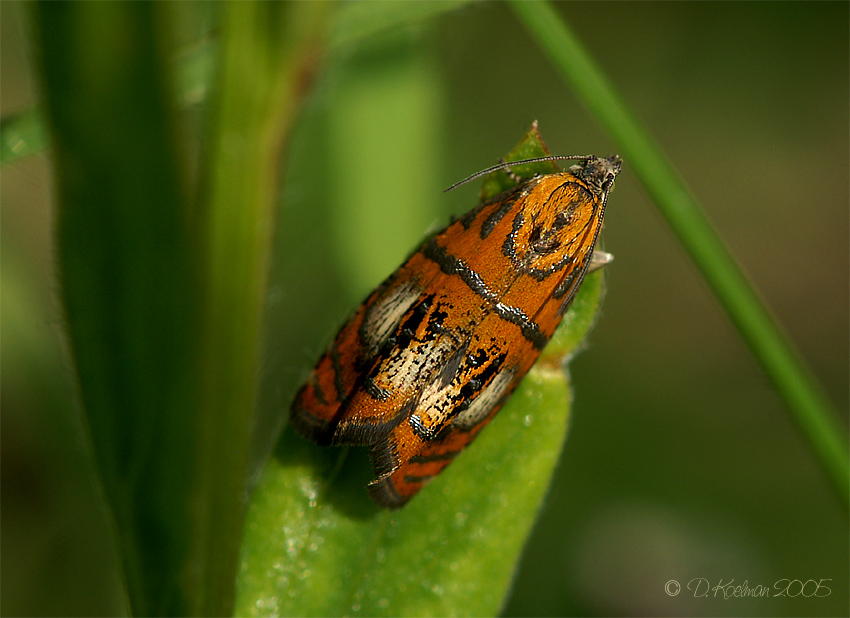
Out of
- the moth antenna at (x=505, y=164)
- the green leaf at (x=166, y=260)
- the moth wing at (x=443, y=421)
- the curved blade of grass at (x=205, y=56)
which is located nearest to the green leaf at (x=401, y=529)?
the moth wing at (x=443, y=421)

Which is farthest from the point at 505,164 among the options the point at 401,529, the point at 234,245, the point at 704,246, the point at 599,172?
the point at 401,529

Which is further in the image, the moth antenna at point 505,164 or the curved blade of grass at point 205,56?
the curved blade of grass at point 205,56

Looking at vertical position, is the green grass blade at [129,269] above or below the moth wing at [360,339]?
above

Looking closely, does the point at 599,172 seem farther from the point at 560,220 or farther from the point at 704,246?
the point at 704,246

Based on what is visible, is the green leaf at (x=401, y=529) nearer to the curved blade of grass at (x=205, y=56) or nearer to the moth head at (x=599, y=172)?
the moth head at (x=599, y=172)

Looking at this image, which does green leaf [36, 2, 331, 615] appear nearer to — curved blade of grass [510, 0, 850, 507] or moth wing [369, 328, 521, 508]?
moth wing [369, 328, 521, 508]

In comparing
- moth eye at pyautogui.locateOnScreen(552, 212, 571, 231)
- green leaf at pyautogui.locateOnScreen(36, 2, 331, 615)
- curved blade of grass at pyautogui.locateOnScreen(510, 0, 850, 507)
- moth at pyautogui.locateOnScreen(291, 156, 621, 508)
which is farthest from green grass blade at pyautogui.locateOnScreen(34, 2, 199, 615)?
moth eye at pyautogui.locateOnScreen(552, 212, 571, 231)

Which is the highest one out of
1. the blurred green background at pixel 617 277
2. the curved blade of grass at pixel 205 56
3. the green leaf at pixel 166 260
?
the curved blade of grass at pixel 205 56
